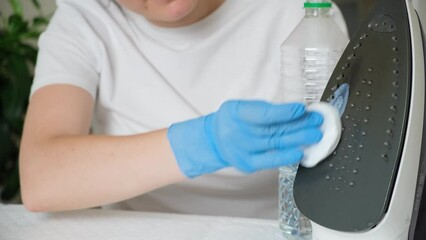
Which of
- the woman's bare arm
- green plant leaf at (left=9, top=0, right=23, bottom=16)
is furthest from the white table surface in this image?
green plant leaf at (left=9, top=0, right=23, bottom=16)

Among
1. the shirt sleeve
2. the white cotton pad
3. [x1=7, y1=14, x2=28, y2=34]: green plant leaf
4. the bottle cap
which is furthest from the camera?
[x1=7, y1=14, x2=28, y2=34]: green plant leaf

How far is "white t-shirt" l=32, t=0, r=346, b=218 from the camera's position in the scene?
103cm

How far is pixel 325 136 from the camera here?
566 millimetres

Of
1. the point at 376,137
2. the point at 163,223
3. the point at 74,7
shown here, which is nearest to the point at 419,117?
the point at 376,137

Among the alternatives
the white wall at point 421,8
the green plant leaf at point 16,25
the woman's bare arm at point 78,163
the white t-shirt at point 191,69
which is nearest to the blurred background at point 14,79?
the green plant leaf at point 16,25

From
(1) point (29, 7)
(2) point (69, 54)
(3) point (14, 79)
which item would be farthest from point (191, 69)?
(1) point (29, 7)

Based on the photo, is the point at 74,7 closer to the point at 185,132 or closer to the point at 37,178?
the point at 37,178

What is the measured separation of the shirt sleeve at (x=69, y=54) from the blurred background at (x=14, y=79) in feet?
2.36

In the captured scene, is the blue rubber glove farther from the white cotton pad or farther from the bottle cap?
the bottle cap

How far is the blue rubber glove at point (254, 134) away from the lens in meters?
0.57

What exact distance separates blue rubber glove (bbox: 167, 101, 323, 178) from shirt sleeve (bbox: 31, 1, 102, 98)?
38cm

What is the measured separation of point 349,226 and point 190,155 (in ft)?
0.65

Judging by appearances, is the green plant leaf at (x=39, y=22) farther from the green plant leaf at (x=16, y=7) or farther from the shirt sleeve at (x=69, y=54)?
the shirt sleeve at (x=69, y=54)

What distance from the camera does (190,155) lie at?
0.66 metres
